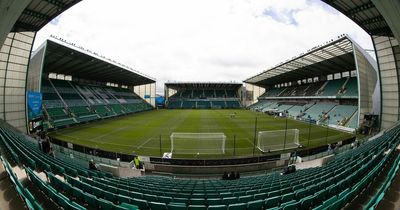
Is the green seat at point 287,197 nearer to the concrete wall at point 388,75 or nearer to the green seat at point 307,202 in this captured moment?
the green seat at point 307,202

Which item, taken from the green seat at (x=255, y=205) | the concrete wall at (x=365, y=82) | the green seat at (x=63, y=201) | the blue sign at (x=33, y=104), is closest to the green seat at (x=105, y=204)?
the green seat at (x=63, y=201)

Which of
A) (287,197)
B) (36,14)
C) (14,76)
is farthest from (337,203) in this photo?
(14,76)

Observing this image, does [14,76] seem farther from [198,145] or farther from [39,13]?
[198,145]

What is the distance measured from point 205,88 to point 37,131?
84.1 meters

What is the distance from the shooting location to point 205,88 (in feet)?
340

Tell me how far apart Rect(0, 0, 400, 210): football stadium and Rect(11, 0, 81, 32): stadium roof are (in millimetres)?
92

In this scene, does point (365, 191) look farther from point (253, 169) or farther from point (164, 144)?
point (164, 144)

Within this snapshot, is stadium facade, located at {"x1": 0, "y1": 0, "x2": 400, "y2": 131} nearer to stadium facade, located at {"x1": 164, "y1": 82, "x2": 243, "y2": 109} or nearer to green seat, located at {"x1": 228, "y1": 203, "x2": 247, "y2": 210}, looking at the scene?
green seat, located at {"x1": 228, "y1": 203, "x2": 247, "y2": 210}

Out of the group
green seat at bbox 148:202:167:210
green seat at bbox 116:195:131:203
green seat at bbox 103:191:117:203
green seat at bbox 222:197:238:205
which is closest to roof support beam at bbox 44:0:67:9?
green seat at bbox 103:191:117:203

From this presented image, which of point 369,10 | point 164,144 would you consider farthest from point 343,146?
point 164,144

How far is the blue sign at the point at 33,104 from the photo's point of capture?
20531 millimetres

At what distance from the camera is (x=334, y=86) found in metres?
49.2

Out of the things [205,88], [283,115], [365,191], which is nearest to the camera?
[365,191]

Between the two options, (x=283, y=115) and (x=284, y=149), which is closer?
(x=284, y=149)
